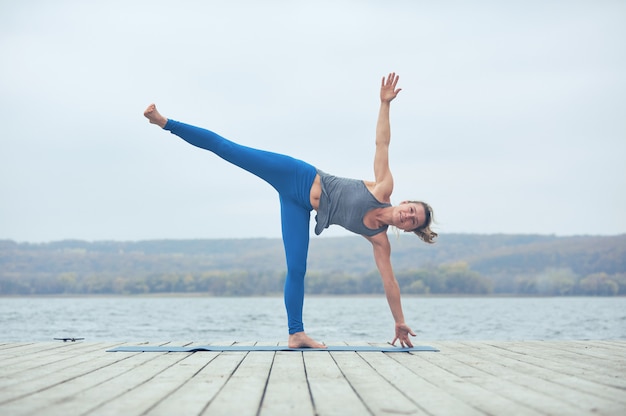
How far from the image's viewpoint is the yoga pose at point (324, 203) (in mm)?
5523

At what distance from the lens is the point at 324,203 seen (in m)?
5.73

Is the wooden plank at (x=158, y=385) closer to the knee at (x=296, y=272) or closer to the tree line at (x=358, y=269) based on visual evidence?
the knee at (x=296, y=272)

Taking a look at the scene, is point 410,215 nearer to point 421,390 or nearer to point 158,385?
point 421,390

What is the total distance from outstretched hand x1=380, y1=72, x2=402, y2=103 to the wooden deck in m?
2.01

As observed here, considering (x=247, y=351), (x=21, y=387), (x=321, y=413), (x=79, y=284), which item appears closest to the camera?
(x=321, y=413)

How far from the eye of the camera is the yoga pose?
18.1ft

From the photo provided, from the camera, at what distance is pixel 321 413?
9.12 feet

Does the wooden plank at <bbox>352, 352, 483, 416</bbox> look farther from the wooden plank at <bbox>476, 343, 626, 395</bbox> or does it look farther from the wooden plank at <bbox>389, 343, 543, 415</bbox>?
the wooden plank at <bbox>476, 343, 626, 395</bbox>

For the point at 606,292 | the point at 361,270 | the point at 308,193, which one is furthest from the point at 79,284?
the point at 308,193

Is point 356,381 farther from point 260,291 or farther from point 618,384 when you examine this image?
point 260,291

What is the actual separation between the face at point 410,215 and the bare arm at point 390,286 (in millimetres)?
227

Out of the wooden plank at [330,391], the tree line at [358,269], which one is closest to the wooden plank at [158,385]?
the wooden plank at [330,391]

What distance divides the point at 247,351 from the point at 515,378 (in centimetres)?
226

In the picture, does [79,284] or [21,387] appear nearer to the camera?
[21,387]
